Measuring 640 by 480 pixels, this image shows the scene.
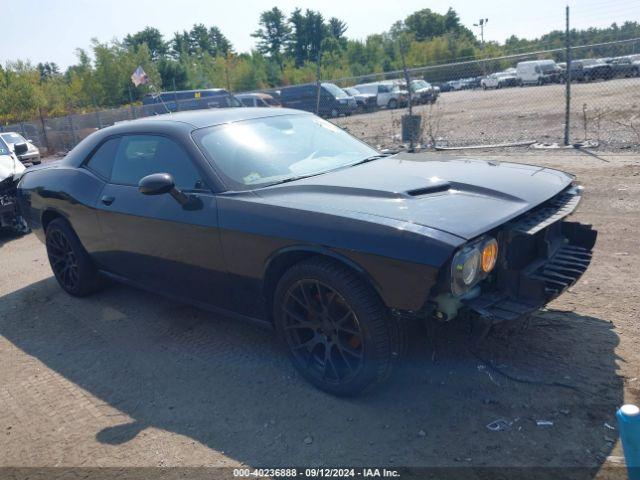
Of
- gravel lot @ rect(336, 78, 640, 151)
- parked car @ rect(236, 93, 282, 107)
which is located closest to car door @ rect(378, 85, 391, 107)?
gravel lot @ rect(336, 78, 640, 151)

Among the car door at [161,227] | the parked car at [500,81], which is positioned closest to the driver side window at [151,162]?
the car door at [161,227]

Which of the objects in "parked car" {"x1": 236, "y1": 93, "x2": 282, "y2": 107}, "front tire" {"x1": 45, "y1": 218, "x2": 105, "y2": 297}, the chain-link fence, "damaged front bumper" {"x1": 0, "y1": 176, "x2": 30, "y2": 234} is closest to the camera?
"front tire" {"x1": 45, "y1": 218, "x2": 105, "y2": 297}

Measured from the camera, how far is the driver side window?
3.74 m

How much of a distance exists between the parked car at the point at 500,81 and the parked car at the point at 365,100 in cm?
Answer: 613

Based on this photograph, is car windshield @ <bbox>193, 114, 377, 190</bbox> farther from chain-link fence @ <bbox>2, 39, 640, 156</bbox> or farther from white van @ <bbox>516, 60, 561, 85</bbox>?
white van @ <bbox>516, 60, 561, 85</bbox>

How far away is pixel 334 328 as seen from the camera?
10.0 ft

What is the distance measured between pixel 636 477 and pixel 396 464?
3.25 feet

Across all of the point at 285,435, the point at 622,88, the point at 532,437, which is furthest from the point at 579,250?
the point at 622,88

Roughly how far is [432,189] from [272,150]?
123cm

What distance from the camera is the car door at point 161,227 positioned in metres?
3.56

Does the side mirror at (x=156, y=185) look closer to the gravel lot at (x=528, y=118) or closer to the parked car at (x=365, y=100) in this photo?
the gravel lot at (x=528, y=118)

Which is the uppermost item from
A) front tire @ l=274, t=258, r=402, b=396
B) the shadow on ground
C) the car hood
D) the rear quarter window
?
the rear quarter window

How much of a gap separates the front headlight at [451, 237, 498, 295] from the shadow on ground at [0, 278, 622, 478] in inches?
18.2

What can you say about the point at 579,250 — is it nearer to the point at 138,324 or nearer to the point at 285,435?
the point at 285,435
